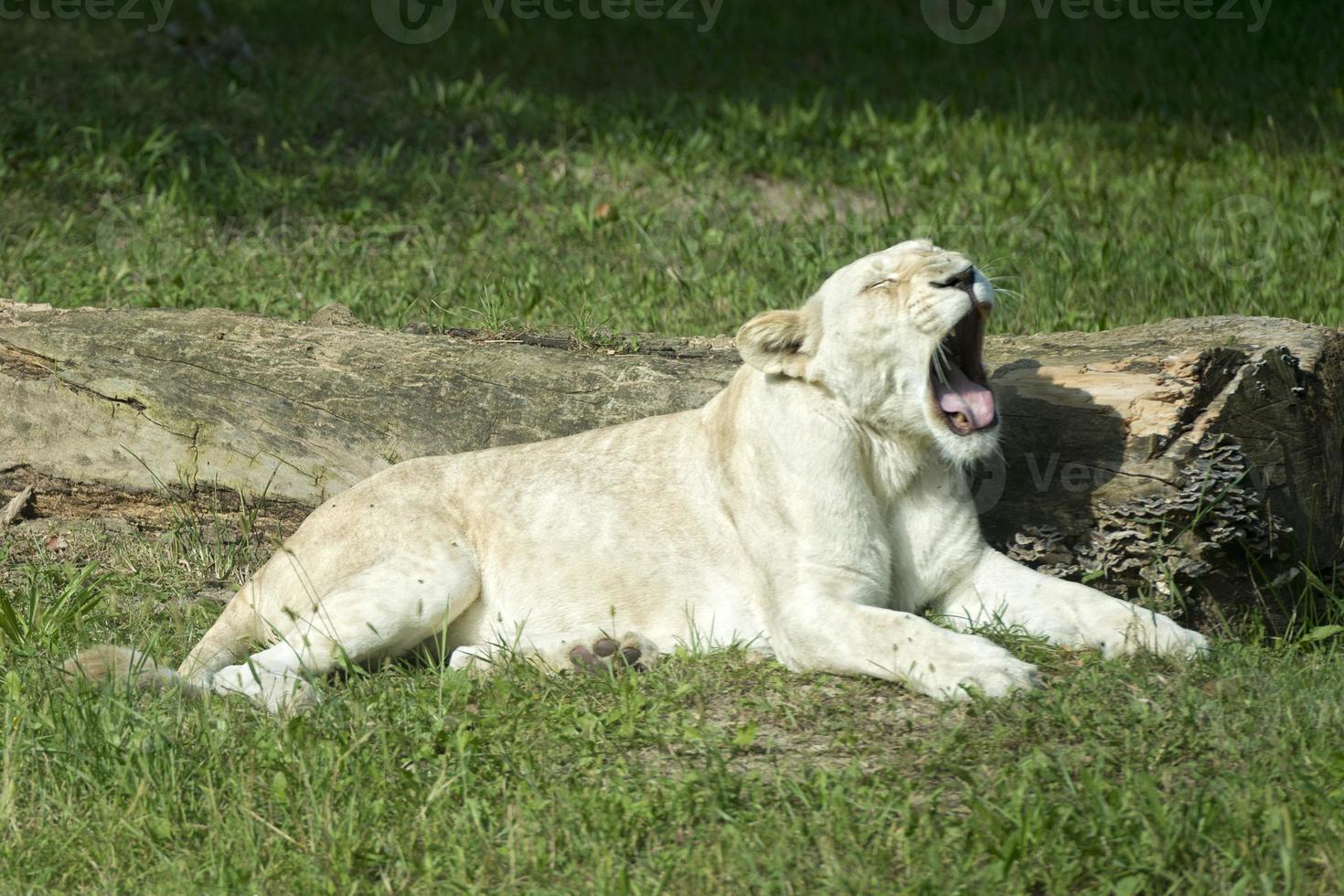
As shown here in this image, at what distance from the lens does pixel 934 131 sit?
35.7ft

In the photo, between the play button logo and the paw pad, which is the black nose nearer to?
the paw pad

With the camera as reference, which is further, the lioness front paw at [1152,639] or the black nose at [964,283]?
the black nose at [964,283]


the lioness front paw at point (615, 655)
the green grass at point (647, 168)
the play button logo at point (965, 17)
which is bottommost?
the lioness front paw at point (615, 655)

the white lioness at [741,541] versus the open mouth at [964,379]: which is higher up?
the open mouth at [964,379]

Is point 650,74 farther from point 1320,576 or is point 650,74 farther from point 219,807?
point 219,807

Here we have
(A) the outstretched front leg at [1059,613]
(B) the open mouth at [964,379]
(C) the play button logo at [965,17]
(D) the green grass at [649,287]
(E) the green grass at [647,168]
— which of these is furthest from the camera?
(C) the play button logo at [965,17]

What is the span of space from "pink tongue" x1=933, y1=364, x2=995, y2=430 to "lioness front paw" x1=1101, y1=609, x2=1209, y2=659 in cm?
73

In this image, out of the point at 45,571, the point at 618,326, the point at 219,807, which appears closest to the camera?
the point at 219,807

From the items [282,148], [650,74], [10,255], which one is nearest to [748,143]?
[650,74]

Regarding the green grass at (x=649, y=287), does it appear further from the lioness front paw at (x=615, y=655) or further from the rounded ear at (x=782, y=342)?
the rounded ear at (x=782, y=342)

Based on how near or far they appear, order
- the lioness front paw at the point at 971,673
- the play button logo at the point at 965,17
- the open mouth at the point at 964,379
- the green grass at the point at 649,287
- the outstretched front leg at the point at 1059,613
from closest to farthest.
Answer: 1. the green grass at the point at 649,287
2. the lioness front paw at the point at 971,673
3. the outstretched front leg at the point at 1059,613
4. the open mouth at the point at 964,379
5. the play button logo at the point at 965,17

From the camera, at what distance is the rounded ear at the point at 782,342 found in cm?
455

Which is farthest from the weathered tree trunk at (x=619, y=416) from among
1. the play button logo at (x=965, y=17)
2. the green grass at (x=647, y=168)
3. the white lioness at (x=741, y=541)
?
the play button logo at (x=965, y=17)

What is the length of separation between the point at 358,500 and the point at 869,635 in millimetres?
1847
